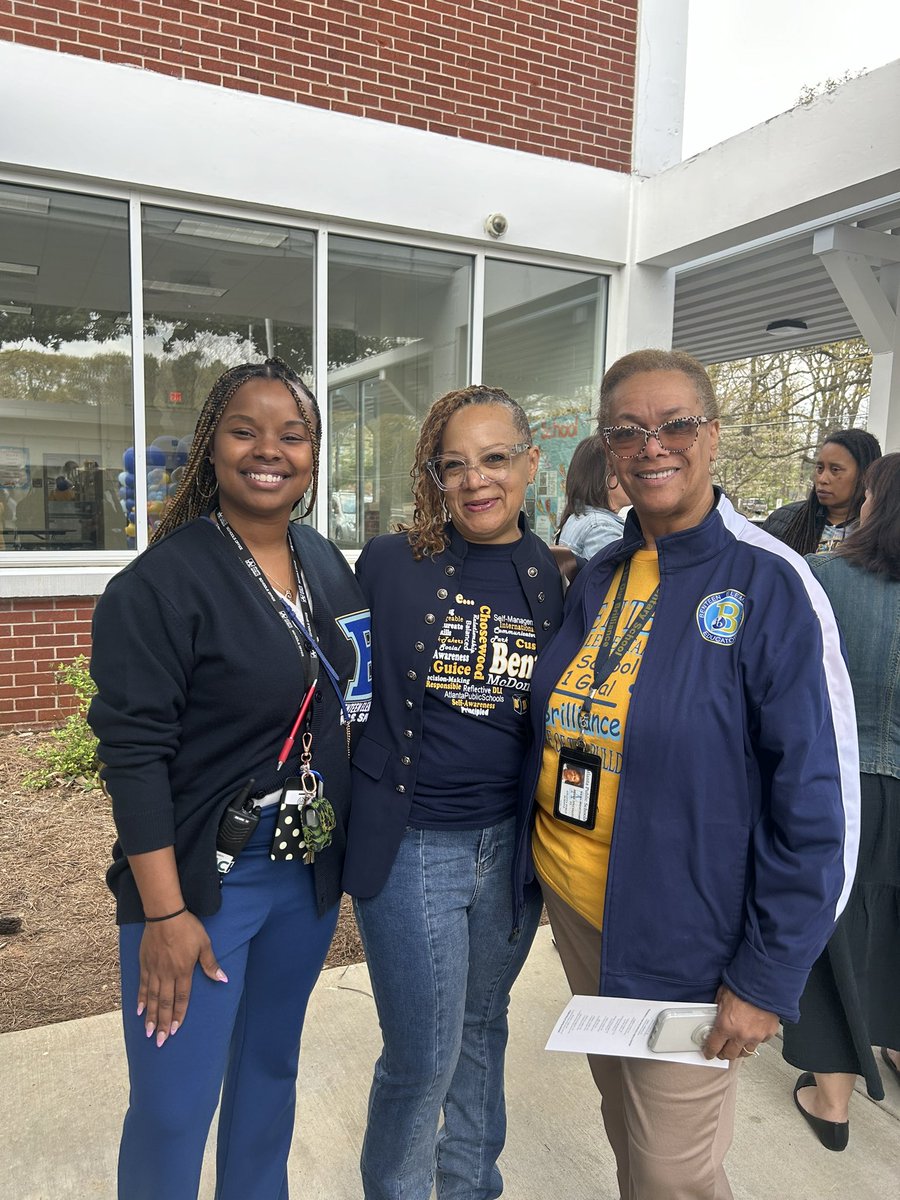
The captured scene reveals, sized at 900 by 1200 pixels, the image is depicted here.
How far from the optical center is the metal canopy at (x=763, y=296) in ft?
25.2

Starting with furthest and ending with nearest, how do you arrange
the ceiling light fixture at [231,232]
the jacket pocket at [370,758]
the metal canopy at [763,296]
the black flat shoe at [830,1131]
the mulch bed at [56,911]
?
1. the metal canopy at [763,296]
2. the ceiling light fixture at [231,232]
3. the mulch bed at [56,911]
4. the black flat shoe at [830,1131]
5. the jacket pocket at [370,758]

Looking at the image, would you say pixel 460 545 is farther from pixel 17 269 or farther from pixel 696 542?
pixel 17 269

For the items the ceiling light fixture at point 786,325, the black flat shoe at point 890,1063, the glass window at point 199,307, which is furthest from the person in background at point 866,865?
the ceiling light fixture at point 786,325

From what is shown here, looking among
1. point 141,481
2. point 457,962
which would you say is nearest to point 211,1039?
point 457,962

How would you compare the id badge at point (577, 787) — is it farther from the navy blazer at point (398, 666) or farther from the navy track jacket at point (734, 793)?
the navy blazer at point (398, 666)

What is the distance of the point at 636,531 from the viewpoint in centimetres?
188

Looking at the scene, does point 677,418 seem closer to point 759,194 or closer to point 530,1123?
point 530,1123

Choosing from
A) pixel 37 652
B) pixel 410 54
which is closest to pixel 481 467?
pixel 37 652

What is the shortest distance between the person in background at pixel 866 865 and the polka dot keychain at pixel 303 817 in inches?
66.3

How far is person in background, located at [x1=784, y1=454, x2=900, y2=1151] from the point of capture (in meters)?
2.54

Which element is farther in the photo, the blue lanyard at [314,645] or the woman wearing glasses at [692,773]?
Result: the blue lanyard at [314,645]

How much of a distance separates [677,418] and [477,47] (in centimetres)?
655

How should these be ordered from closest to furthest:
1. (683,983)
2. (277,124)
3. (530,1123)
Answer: (683,983)
(530,1123)
(277,124)

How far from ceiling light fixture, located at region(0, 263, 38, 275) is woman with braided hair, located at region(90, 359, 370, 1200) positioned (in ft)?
16.9
